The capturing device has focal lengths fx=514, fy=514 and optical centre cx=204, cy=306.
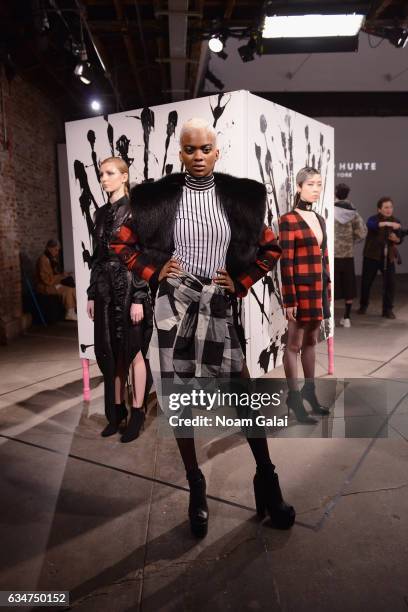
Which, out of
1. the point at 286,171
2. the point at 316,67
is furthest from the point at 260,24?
the point at 316,67

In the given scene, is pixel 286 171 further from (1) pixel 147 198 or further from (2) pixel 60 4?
(2) pixel 60 4

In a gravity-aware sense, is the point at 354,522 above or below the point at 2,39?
below

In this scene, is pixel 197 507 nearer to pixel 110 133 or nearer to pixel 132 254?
pixel 132 254

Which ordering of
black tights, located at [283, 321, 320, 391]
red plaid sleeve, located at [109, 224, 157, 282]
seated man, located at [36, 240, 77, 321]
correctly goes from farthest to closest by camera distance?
seated man, located at [36, 240, 77, 321], black tights, located at [283, 321, 320, 391], red plaid sleeve, located at [109, 224, 157, 282]

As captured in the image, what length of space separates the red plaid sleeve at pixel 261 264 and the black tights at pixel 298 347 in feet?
3.45

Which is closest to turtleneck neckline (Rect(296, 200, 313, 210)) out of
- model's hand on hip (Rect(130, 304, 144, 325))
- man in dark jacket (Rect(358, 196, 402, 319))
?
model's hand on hip (Rect(130, 304, 144, 325))

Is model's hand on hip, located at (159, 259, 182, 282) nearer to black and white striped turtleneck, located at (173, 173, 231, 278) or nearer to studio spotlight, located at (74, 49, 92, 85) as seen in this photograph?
black and white striped turtleneck, located at (173, 173, 231, 278)

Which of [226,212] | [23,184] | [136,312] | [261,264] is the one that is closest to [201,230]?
[226,212]

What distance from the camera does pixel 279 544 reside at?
1929mm

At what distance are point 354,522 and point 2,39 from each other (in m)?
6.54

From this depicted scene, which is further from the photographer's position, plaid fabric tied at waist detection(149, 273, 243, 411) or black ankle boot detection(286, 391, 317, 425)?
black ankle boot detection(286, 391, 317, 425)

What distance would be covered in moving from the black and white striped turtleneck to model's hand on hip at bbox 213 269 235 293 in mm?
45

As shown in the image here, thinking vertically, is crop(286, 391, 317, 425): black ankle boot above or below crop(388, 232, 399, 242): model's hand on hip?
below

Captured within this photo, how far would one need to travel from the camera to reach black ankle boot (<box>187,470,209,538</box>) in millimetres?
1989
